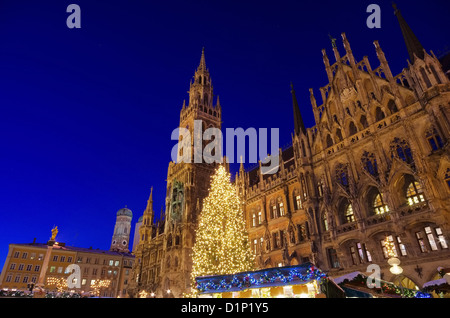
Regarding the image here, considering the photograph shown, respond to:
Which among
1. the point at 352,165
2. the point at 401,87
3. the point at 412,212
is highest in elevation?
the point at 401,87

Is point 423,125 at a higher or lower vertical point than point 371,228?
higher

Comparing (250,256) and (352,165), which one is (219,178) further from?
(352,165)

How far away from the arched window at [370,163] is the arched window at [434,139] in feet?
14.1

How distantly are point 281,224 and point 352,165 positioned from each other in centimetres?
1104

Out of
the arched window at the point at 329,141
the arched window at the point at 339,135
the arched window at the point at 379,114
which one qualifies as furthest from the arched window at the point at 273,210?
the arched window at the point at 379,114

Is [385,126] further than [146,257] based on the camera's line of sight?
No

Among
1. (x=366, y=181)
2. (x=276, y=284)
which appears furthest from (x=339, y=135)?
(x=276, y=284)

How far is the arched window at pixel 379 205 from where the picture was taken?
2205cm

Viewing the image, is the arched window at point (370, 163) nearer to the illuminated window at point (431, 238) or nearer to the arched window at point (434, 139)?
the arched window at point (434, 139)

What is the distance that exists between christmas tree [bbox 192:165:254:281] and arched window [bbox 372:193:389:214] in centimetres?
1284

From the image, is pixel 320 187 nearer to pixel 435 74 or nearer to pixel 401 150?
pixel 401 150

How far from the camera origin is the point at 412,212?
782 inches
